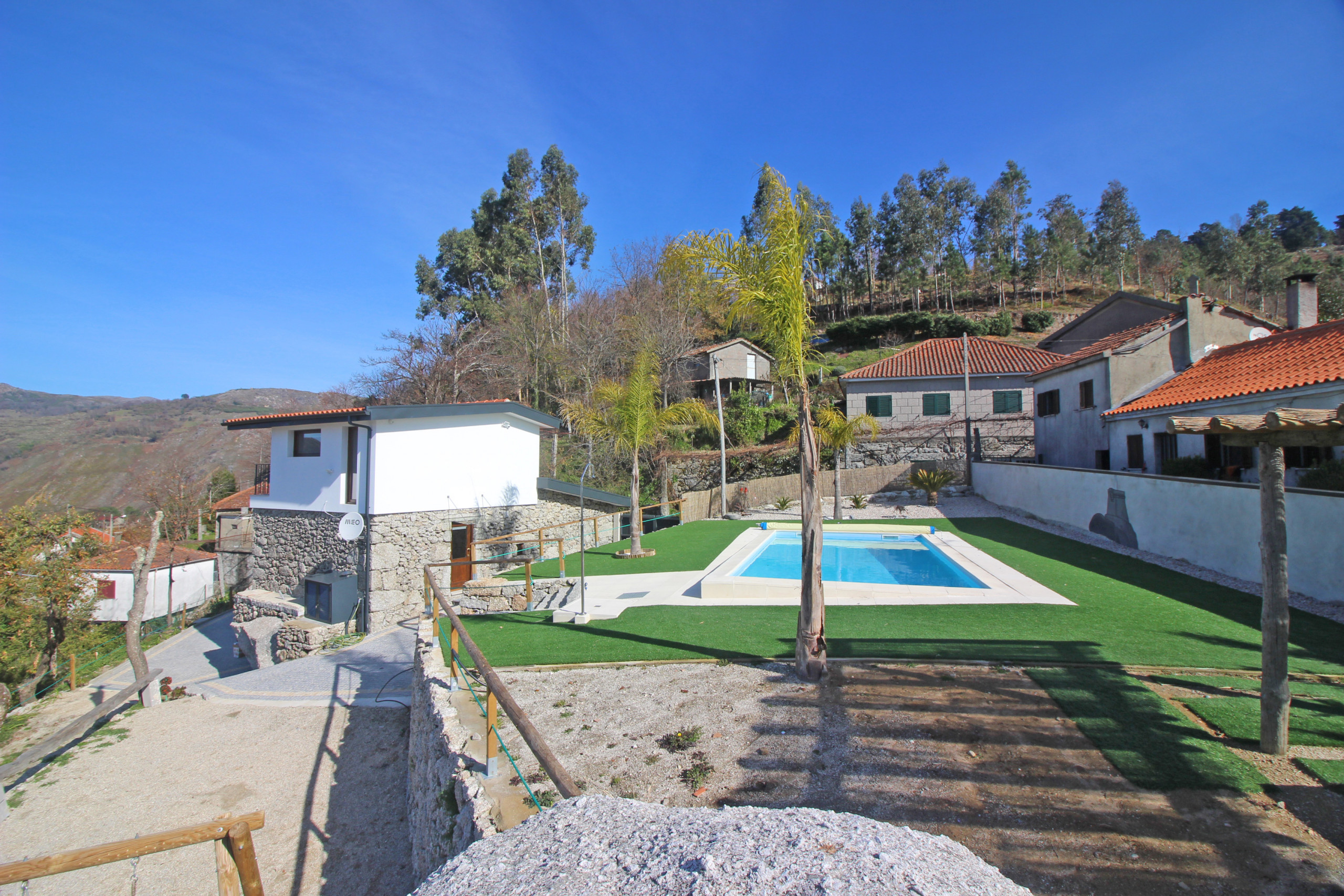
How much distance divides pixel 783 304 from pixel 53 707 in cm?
2011

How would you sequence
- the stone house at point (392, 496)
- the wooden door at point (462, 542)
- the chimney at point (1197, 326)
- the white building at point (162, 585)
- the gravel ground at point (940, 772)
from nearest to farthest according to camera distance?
1. the gravel ground at point (940, 772)
2. the stone house at point (392, 496)
3. the wooden door at point (462, 542)
4. the chimney at point (1197, 326)
5. the white building at point (162, 585)

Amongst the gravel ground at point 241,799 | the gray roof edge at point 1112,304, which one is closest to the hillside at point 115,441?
the gravel ground at point 241,799

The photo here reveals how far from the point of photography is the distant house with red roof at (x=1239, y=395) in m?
11.7

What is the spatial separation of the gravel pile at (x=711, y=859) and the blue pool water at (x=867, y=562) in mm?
7605

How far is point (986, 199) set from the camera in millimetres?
55656

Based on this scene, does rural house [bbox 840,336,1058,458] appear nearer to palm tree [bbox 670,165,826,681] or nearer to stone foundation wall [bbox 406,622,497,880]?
palm tree [bbox 670,165,826,681]

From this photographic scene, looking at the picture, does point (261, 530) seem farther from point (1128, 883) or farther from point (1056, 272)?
point (1056, 272)

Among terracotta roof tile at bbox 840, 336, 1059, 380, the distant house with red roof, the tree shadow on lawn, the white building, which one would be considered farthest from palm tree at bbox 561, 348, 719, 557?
the white building

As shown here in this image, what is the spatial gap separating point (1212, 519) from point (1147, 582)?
2040mm

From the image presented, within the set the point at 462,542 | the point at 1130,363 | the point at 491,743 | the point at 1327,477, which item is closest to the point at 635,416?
the point at 462,542

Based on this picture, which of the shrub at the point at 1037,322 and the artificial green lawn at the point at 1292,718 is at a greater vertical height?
the shrub at the point at 1037,322

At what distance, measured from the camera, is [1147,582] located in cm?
961

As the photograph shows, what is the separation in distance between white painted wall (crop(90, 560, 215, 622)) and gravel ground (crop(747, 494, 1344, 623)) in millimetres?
30063

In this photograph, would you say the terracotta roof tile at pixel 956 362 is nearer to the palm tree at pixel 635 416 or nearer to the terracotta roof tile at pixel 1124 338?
the terracotta roof tile at pixel 1124 338
